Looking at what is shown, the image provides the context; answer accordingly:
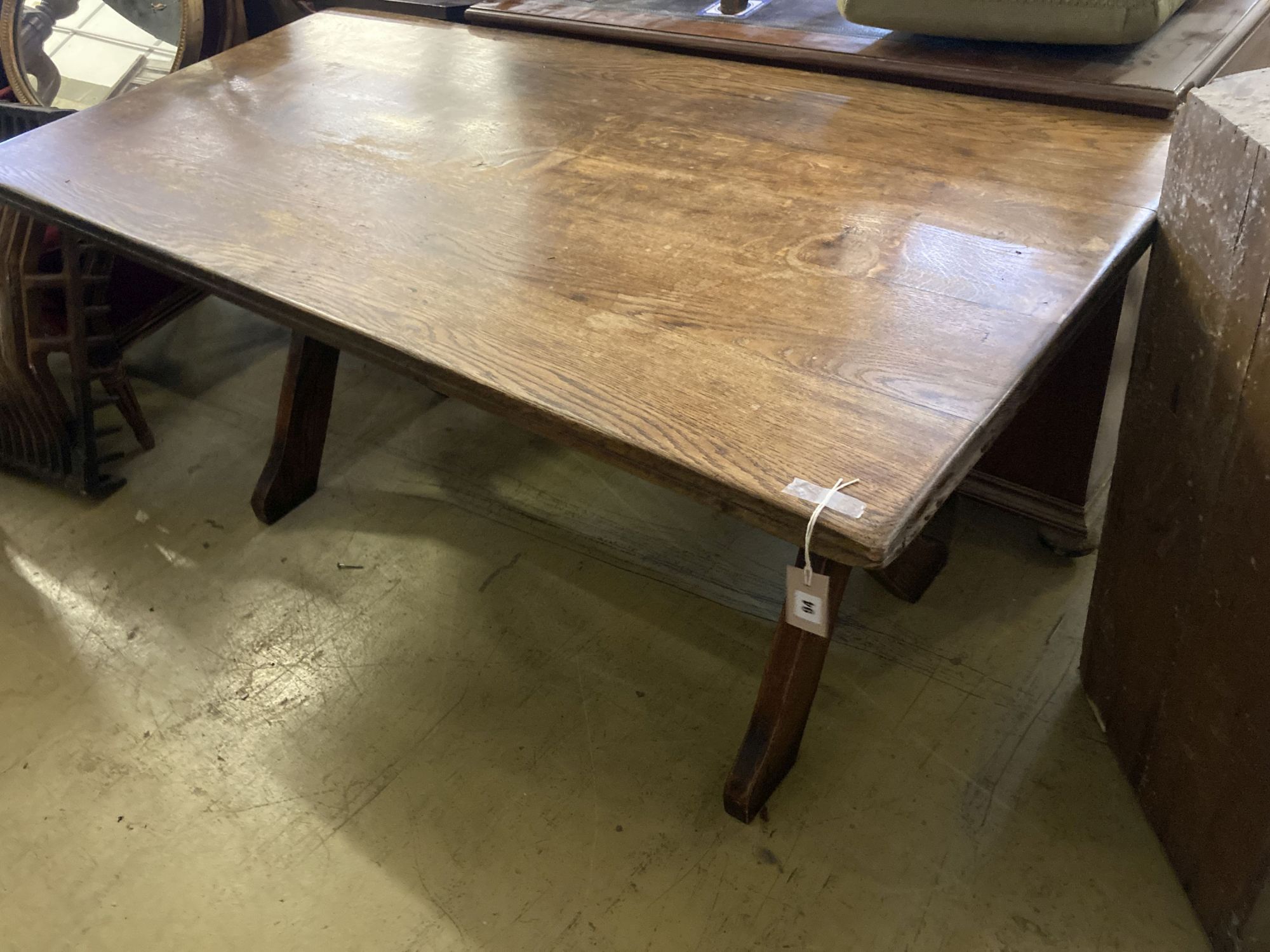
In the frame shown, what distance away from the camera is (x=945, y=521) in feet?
5.26

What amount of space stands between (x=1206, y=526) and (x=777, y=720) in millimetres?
519

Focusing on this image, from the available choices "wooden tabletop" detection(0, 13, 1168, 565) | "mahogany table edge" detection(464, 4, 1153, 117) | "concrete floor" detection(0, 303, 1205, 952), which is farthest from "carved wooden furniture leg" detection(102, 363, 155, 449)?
"mahogany table edge" detection(464, 4, 1153, 117)

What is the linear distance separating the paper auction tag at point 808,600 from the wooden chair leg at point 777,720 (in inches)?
5.4

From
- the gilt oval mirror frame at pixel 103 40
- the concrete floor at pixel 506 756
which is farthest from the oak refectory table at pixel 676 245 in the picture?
the gilt oval mirror frame at pixel 103 40

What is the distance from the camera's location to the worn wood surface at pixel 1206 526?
2.89 feet

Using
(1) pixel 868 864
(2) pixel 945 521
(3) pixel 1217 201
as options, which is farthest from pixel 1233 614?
(2) pixel 945 521

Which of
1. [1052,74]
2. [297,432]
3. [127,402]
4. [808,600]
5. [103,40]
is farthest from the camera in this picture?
[103,40]

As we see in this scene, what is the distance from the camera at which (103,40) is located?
2.18 metres

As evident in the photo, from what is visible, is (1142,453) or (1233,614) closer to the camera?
(1233,614)

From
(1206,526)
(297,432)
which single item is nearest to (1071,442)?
(1206,526)

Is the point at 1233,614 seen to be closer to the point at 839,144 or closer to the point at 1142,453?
the point at 1142,453

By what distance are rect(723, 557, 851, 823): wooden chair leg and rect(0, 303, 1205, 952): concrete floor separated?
0.04m

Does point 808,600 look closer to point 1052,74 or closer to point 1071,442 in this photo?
point 1071,442

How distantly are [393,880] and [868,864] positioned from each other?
590mm
